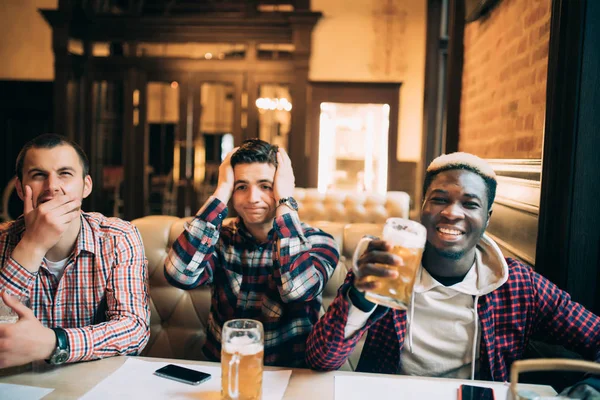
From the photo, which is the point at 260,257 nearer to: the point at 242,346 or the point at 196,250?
the point at 196,250

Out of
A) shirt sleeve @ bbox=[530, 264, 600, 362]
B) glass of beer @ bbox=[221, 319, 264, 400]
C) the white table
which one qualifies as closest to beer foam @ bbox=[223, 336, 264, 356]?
glass of beer @ bbox=[221, 319, 264, 400]

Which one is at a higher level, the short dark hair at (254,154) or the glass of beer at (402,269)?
the short dark hair at (254,154)

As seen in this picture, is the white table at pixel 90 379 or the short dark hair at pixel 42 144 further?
the short dark hair at pixel 42 144

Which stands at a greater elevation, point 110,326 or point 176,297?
point 110,326

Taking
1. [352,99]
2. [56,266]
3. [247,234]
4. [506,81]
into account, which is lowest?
[56,266]

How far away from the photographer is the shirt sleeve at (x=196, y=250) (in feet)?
5.07

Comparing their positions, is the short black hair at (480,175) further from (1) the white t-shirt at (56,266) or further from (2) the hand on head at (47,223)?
(1) the white t-shirt at (56,266)

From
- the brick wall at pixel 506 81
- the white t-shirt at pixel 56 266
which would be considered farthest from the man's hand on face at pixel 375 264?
the brick wall at pixel 506 81

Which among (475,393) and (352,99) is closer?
(475,393)

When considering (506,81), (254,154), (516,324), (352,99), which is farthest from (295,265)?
(352,99)

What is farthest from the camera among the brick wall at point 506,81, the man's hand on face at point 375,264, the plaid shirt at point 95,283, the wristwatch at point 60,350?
the brick wall at point 506,81

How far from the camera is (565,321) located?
1.34 m

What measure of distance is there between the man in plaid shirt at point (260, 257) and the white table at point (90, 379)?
34cm

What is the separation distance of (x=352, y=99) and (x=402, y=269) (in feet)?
17.0
